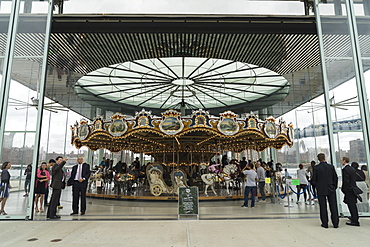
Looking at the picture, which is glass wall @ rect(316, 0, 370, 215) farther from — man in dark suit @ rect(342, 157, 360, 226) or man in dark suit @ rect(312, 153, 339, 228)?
man in dark suit @ rect(312, 153, 339, 228)

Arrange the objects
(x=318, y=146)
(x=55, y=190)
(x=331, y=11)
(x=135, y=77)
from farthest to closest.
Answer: (x=318, y=146)
(x=135, y=77)
(x=331, y=11)
(x=55, y=190)

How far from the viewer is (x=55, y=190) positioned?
634 centimetres

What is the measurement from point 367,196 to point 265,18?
5963 millimetres

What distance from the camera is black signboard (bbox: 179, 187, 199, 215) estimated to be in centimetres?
607

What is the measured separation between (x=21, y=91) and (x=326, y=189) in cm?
800

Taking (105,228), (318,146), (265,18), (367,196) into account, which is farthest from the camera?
(318,146)

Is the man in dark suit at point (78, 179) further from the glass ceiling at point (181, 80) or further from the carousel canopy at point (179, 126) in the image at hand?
the glass ceiling at point (181, 80)

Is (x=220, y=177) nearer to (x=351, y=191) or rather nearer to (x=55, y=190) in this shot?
(x=351, y=191)

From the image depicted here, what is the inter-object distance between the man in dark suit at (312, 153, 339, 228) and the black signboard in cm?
287

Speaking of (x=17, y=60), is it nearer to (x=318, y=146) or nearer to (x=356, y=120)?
(x=356, y=120)

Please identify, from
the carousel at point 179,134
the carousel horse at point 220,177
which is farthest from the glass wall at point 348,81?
the carousel horse at point 220,177

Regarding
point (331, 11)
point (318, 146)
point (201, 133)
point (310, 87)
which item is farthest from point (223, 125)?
point (318, 146)

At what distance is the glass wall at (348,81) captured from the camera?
20.0 feet

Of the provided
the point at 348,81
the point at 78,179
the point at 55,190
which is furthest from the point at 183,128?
the point at 348,81
